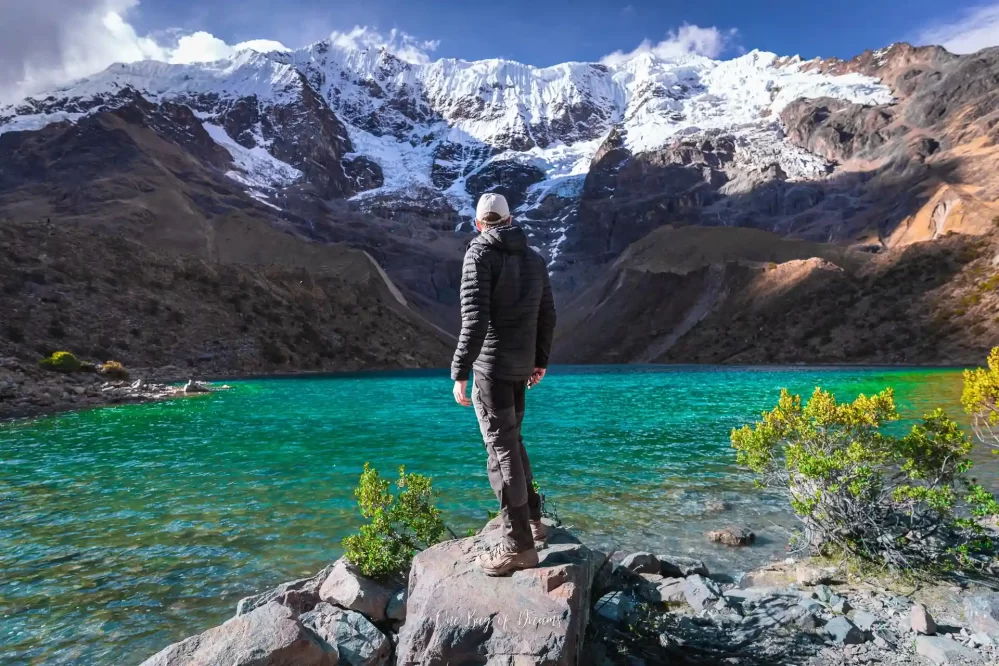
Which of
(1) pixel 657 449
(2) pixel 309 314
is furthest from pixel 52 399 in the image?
(2) pixel 309 314

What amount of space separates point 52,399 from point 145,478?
840 inches

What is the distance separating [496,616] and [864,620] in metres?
3.33

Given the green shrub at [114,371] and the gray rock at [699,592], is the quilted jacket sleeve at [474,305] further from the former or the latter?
the green shrub at [114,371]

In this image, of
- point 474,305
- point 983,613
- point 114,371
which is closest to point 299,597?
point 474,305

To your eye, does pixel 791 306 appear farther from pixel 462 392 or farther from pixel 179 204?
pixel 179 204

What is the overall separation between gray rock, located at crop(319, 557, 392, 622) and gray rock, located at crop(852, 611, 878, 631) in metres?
3.93

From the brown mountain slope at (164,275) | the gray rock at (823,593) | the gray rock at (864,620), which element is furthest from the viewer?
the brown mountain slope at (164,275)

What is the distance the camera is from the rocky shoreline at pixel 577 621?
3855mm

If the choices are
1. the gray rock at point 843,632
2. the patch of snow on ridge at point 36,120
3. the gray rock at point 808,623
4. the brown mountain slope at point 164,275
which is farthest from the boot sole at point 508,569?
the patch of snow on ridge at point 36,120

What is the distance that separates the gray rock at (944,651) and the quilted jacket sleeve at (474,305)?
13.1 feet

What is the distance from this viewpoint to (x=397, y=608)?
4.87 m

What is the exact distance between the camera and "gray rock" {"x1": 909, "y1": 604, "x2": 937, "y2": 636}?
471 cm

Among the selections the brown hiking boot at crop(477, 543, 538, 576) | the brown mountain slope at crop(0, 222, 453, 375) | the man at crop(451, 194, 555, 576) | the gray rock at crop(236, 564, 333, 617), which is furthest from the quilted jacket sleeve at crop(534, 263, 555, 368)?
the brown mountain slope at crop(0, 222, 453, 375)

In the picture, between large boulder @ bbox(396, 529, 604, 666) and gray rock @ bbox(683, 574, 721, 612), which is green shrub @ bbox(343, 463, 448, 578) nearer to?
large boulder @ bbox(396, 529, 604, 666)
